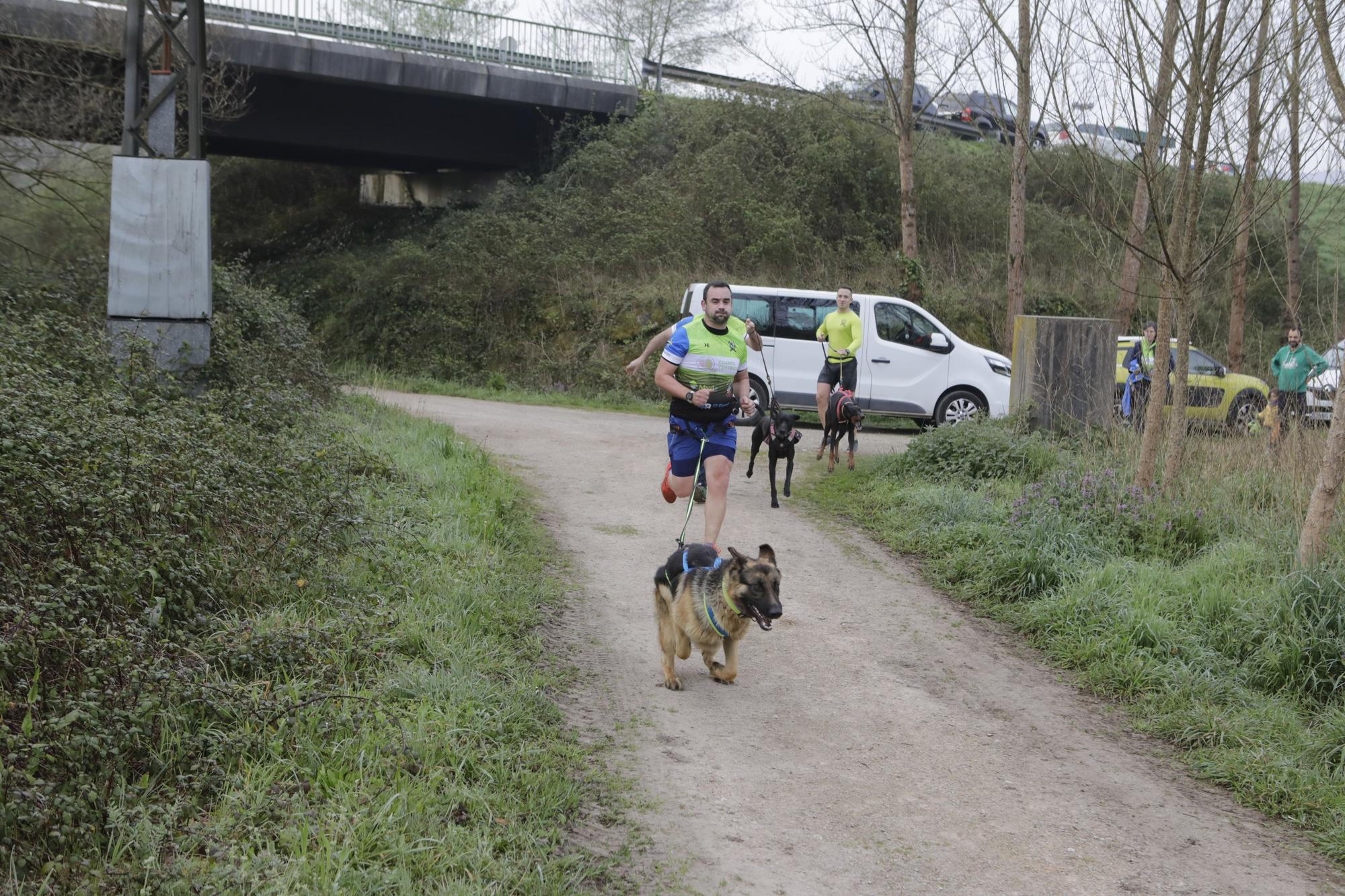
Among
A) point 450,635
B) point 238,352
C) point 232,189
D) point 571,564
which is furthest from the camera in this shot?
point 232,189

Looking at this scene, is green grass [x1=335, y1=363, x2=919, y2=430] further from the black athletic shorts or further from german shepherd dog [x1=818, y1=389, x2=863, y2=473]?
german shepherd dog [x1=818, y1=389, x2=863, y2=473]

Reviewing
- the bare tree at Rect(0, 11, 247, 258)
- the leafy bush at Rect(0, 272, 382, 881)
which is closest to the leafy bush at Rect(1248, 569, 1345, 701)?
the leafy bush at Rect(0, 272, 382, 881)

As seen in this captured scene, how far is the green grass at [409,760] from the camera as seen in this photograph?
362cm

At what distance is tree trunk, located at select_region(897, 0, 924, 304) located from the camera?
21.2 metres

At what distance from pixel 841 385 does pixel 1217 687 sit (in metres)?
7.28

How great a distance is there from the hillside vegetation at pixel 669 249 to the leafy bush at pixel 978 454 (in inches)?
399

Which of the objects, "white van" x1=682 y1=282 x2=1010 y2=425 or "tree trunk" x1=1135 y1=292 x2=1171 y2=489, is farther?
"white van" x1=682 y1=282 x2=1010 y2=425

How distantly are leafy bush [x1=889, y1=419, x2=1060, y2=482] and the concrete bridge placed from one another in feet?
53.0

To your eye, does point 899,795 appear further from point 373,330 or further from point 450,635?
point 373,330

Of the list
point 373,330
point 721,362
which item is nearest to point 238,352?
point 721,362

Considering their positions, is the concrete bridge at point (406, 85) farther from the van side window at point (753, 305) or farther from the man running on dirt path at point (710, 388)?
the man running on dirt path at point (710, 388)

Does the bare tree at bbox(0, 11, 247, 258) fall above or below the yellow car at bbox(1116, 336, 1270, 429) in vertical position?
above

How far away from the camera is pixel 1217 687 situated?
618 cm

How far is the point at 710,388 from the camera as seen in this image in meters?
7.40
